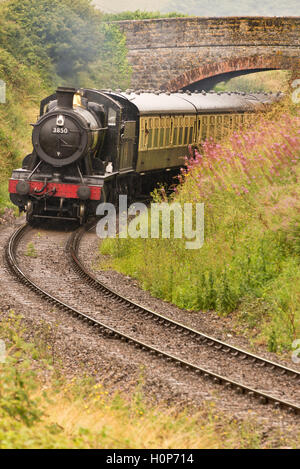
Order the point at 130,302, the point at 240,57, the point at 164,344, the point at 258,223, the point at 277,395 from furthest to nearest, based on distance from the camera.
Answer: the point at 240,57
the point at 258,223
the point at 130,302
the point at 164,344
the point at 277,395

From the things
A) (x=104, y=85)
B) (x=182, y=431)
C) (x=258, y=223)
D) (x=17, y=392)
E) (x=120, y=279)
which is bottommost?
(x=182, y=431)

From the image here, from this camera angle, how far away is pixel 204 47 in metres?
38.4

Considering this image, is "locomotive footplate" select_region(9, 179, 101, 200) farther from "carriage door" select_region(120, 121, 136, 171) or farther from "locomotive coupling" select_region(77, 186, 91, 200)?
"carriage door" select_region(120, 121, 136, 171)

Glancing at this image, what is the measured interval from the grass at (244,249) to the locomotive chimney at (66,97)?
3642 millimetres

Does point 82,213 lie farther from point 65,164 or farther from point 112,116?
point 112,116

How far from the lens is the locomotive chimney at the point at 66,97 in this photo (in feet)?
57.7

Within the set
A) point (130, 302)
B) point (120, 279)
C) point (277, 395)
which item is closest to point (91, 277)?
point (120, 279)

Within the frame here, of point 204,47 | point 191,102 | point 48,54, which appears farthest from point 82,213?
point 204,47

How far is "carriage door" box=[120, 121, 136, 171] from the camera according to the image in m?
18.8

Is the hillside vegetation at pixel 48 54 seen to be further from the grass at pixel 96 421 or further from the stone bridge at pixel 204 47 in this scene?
the grass at pixel 96 421

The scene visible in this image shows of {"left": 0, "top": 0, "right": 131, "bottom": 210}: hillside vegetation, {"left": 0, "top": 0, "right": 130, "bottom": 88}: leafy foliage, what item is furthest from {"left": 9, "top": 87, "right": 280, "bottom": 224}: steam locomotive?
{"left": 0, "top": 0, "right": 130, "bottom": 88}: leafy foliage
